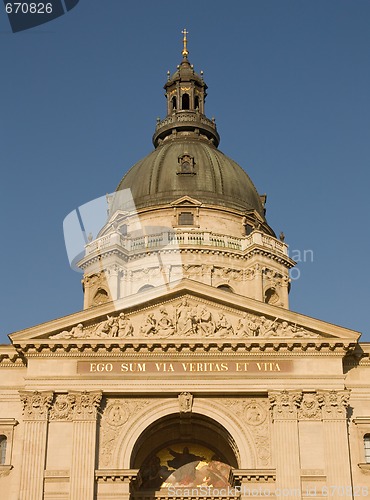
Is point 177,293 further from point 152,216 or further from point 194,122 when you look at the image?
point 194,122

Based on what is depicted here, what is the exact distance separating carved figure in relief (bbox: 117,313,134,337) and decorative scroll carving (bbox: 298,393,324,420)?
25.3ft

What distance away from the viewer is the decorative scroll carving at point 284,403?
37156mm

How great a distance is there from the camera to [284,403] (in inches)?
1469

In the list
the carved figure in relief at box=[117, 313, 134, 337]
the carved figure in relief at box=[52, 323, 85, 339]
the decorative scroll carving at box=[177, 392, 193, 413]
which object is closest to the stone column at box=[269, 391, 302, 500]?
the decorative scroll carving at box=[177, 392, 193, 413]

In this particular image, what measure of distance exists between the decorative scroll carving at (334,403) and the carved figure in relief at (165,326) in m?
6.71

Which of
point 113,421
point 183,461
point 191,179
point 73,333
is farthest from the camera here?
point 191,179

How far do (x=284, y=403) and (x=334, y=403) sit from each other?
205cm

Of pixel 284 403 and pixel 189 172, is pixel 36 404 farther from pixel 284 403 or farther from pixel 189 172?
pixel 189 172

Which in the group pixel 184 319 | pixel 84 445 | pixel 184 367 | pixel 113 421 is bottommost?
pixel 84 445

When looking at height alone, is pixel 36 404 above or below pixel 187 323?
below

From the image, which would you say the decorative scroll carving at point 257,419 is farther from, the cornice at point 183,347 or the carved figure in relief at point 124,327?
the carved figure in relief at point 124,327

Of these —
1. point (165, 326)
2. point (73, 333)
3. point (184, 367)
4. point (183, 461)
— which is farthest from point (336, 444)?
point (73, 333)

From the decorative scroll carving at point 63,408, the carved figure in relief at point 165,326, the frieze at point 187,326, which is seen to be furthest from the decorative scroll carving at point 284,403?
the decorative scroll carving at point 63,408

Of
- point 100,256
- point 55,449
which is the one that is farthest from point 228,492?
point 100,256
